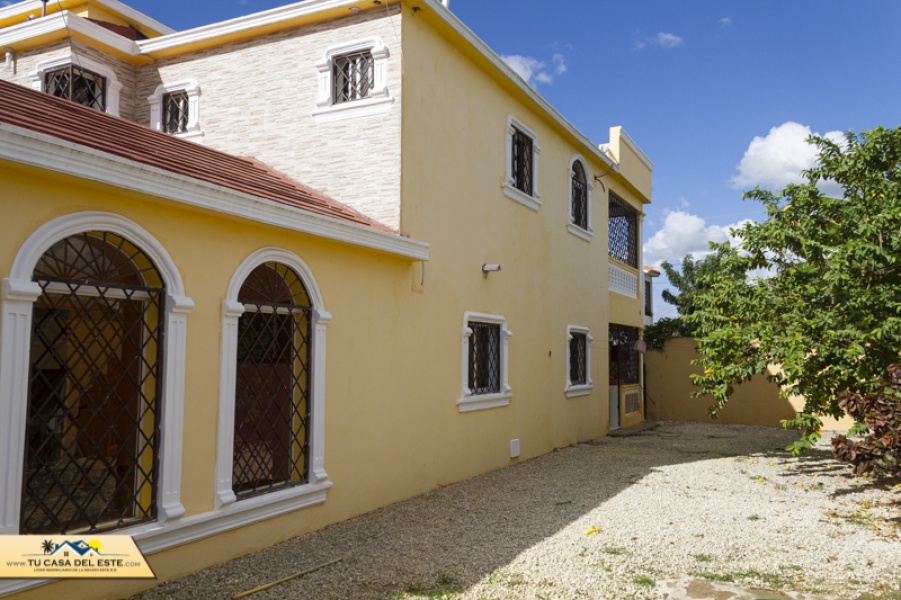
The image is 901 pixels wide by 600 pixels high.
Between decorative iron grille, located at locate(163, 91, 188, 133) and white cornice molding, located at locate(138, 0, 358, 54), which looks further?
decorative iron grille, located at locate(163, 91, 188, 133)

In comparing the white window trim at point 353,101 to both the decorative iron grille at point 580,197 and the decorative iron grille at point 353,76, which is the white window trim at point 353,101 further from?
the decorative iron grille at point 580,197

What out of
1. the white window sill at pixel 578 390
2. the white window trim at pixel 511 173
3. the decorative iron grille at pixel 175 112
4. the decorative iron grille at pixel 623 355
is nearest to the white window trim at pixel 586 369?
the white window sill at pixel 578 390

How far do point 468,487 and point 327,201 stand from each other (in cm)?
386

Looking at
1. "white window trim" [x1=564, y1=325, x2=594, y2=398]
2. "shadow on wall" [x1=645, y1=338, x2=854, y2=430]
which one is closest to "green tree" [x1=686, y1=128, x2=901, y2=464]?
"white window trim" [x1=564, y1=325, x2=594, y2=398]

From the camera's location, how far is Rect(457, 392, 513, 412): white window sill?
929 cm

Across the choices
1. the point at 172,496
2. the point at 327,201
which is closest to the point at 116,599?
the point at 172,496

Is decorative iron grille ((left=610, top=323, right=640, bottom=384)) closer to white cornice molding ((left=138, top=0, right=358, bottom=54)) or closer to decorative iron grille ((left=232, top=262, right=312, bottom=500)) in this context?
white cornice molding ((left=138, top=0, right=358, bottom=54))

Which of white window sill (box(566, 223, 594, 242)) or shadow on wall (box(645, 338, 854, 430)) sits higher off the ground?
white window sill (box(566, 223, 594, 242))

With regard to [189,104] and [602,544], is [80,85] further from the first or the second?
[602,544]

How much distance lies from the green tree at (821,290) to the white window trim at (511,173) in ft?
9.60

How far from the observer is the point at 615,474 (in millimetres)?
9992

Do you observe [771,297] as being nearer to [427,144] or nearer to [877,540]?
[877,540]

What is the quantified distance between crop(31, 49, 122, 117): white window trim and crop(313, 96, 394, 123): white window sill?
136 inches

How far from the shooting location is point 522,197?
36.8 ft
